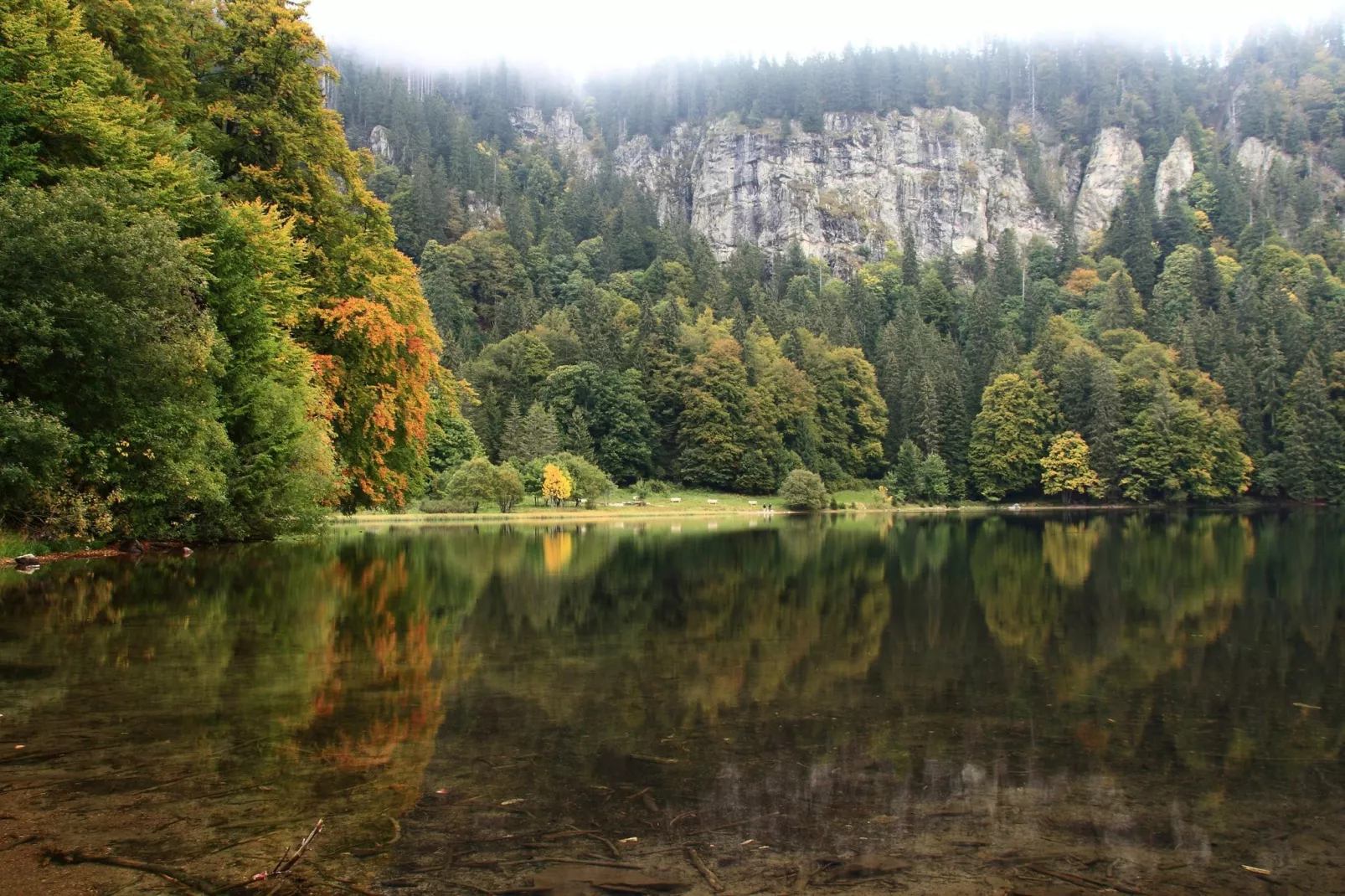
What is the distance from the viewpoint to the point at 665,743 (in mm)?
7469

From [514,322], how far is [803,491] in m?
52.8

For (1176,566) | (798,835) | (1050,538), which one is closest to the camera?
(798,835)

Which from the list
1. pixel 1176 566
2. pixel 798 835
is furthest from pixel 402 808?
pixel 1176 566

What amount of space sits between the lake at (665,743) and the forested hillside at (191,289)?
4.87 metres

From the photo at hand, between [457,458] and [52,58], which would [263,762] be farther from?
[457,458]

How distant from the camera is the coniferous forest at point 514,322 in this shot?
20.4m

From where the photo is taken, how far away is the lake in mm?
5168

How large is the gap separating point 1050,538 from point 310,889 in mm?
42392

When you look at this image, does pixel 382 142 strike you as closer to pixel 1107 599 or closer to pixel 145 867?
pixel 1107 599

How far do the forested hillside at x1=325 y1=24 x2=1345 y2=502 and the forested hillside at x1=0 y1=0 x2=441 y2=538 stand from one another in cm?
5911

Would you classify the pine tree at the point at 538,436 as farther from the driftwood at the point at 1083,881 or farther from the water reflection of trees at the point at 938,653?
the driftwood at the point at 1083,881

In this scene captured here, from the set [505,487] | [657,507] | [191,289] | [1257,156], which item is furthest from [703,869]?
[1257,156]

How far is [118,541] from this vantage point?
2434 centimetres

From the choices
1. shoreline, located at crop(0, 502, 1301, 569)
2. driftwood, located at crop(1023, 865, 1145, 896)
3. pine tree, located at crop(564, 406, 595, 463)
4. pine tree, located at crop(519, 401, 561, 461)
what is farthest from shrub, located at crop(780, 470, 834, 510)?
driftwood, located at crop(1023, 865, 1145, 896)
